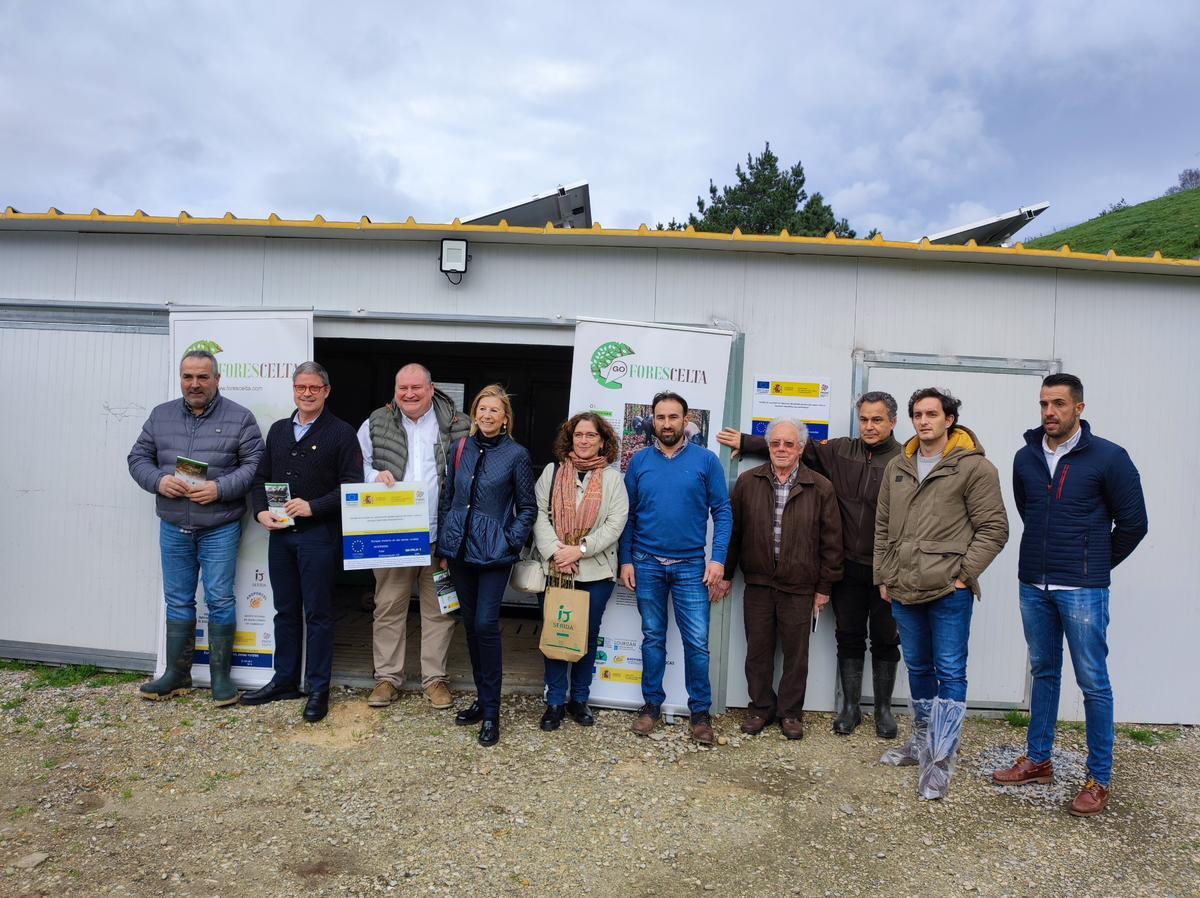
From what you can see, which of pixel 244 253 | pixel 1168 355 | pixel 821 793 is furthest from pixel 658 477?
pixel 1168 355

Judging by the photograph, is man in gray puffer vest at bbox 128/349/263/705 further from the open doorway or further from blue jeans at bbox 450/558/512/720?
the open doorway

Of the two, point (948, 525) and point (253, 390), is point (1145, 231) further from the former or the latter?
point (253, 390)

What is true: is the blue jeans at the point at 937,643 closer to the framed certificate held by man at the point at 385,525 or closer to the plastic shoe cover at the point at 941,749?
the plastic shoe cover at the point at 941,749

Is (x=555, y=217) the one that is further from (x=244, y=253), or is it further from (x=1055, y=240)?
(x=1055, y=240)

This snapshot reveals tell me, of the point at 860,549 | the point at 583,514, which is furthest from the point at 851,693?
the point at 583,514

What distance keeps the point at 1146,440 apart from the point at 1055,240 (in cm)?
2788

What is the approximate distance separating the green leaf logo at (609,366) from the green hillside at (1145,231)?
701 inches

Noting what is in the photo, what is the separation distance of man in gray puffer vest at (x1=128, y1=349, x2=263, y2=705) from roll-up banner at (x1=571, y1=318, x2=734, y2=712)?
207cm

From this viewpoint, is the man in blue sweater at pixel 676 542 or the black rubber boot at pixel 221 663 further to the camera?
the black rubber boot at pixel 221 663

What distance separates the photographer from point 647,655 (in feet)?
13.7

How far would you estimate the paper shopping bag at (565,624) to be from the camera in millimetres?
3955

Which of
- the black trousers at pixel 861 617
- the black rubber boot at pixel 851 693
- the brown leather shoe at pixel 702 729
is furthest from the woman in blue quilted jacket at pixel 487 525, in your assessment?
the black rubber boot at pixel 851 693

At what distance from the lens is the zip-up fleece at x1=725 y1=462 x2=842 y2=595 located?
408 cm

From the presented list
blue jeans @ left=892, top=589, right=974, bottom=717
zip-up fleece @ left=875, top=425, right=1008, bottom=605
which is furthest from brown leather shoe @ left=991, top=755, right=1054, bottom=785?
zip-up fleece @ left=875, top=425, right=1008, bottom=605
